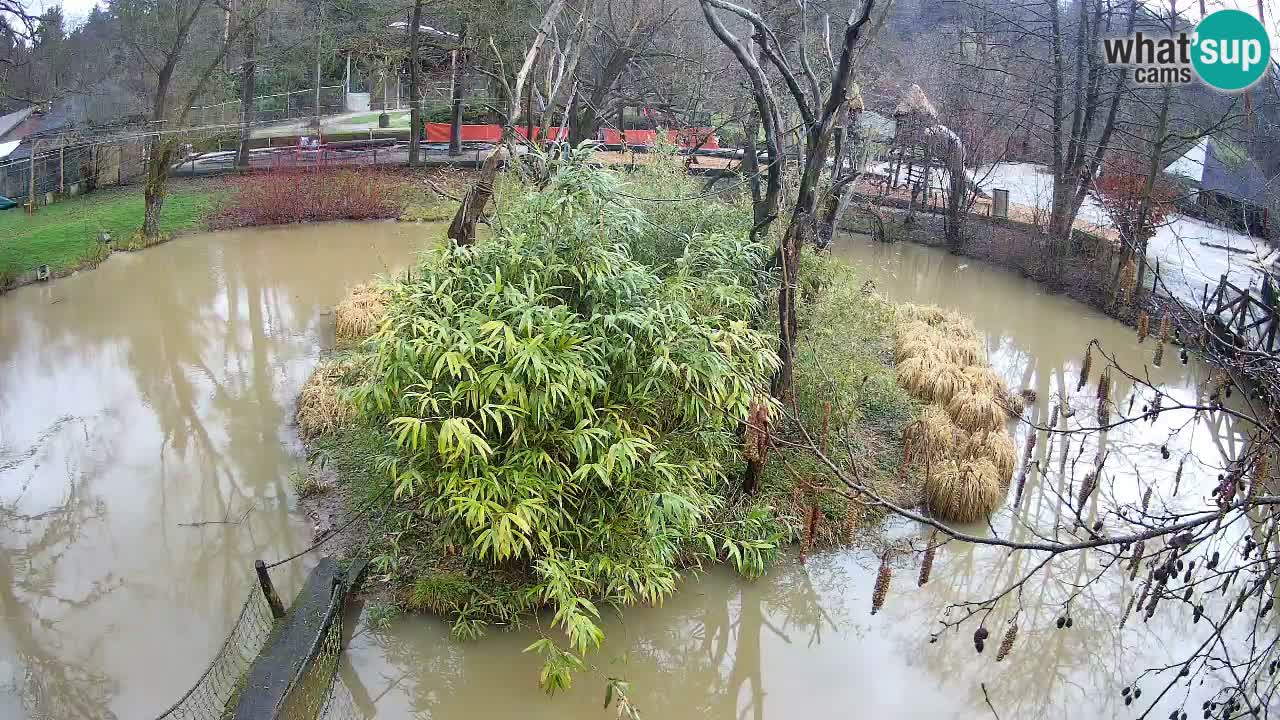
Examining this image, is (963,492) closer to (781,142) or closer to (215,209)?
(781,142)

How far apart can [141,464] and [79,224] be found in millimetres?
8390

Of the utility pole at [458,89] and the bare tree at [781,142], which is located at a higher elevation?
the utility pole at [458,89]

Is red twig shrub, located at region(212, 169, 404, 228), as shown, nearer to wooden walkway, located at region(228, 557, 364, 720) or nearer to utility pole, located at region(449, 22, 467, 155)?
utility pole, located at region(449, 22, 467, 155)

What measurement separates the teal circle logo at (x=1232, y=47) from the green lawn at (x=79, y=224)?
1316 cm

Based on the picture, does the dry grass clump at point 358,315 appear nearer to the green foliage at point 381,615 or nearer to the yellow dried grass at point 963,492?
the green foliage at point 381,615

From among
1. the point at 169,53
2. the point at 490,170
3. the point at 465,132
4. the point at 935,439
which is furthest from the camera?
the point at 465,132

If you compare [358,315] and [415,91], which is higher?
Result: [415,91]

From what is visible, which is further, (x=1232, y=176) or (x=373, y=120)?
(x=373, y=120)

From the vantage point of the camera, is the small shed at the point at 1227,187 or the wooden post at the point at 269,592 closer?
the wooden post at the point at 269,592

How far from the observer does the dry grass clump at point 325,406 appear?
8141 millimetres

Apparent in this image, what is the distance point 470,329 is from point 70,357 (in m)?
6.90

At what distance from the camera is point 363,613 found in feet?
19.0

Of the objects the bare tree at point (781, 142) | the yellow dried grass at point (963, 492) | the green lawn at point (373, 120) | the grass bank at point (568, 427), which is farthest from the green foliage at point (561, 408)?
the green lawn at point (373, 120)

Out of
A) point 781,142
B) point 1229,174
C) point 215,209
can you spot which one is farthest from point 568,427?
point 215,209
